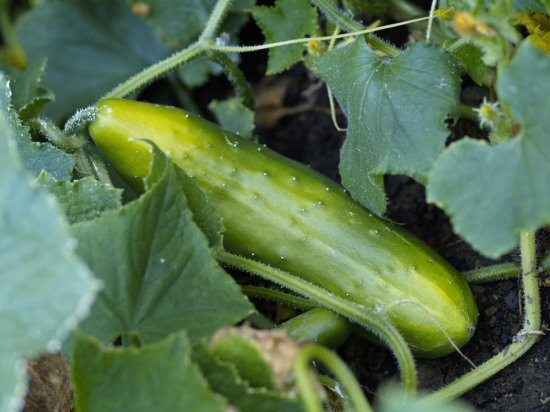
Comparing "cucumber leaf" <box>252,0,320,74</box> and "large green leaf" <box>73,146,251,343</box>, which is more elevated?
"cucumber leaf" <box>252,0,320,74</box>

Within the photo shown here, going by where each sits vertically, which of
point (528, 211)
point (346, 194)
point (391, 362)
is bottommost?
point (391, 362)

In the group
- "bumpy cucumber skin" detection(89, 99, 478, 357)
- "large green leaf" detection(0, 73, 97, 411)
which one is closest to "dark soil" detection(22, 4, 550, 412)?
"bumpy cucumber skin" detection(89, 99, 478, 357)

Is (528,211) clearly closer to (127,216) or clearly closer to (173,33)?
(127,216)

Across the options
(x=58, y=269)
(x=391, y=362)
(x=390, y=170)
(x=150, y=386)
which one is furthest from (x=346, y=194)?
(x=58, y=269)

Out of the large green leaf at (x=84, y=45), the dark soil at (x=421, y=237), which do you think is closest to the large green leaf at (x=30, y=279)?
the dark soil at (x=421, y=237)

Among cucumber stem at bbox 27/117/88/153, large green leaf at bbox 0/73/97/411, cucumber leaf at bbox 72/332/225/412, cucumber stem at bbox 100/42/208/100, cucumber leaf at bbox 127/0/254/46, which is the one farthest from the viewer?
cucumber leaf at bbox 127/0/254/46

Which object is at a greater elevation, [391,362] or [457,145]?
[457,145]

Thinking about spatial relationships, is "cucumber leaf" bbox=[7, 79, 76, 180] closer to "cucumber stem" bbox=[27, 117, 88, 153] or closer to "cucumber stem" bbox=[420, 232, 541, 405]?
"cucumber stem" bbox=[27, 117, 88, 153]
